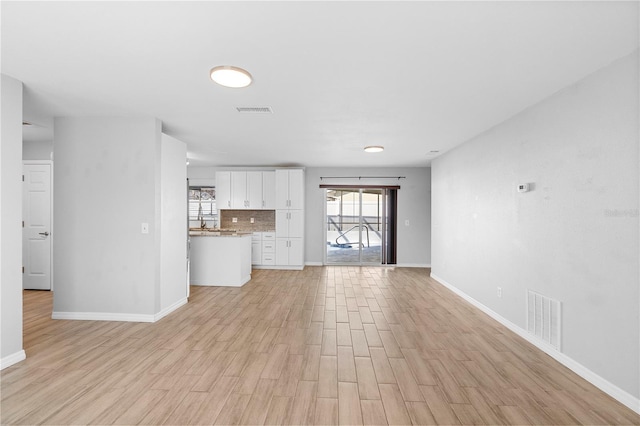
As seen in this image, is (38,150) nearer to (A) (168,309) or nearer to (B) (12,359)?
(A) (168,309)

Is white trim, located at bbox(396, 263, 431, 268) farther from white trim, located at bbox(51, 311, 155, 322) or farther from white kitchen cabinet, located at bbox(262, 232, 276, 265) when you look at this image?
white trim, located at bbox(51, 311, 155, 322)

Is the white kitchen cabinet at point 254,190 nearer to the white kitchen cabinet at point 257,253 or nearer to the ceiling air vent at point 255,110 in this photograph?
the white kitchen cabinet at point 257,253

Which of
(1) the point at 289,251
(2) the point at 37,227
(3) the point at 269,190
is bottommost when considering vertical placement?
(1) the point at 289,251

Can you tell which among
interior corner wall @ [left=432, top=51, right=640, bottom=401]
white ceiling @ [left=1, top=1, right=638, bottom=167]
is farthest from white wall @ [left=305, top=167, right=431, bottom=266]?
white ceiling @ [left=1, top=1, right=638, bottom=167]

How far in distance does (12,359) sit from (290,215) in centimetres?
502

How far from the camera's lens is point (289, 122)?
371 cm

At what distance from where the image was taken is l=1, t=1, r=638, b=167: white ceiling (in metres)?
1.66

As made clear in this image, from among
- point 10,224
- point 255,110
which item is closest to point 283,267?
point 255,110

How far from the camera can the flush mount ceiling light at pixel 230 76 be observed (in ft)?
7.54

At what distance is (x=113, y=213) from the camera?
3.56m

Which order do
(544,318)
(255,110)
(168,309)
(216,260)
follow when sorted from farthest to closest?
1. (216,260)
2. (168,309)
3. (255,110)
4. (544,318)

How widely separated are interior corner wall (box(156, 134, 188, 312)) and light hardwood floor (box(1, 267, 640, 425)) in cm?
33

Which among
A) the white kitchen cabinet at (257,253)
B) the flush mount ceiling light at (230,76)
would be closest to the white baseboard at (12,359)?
the flush mount ceiling light at (230,76)

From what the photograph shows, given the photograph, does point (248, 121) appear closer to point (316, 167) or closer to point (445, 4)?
point (445, 4)
